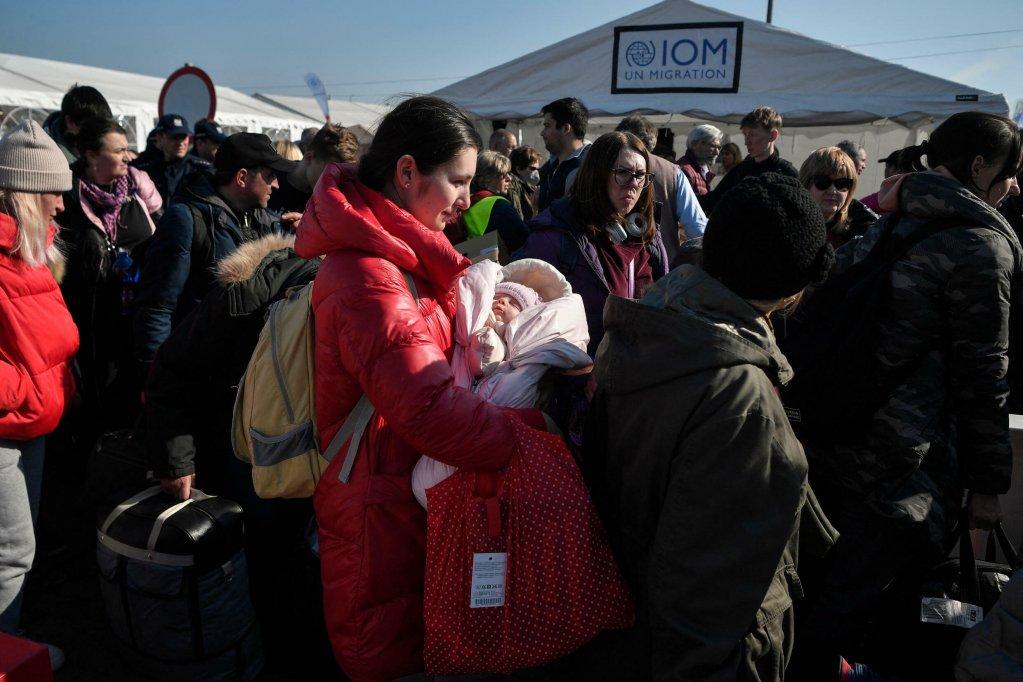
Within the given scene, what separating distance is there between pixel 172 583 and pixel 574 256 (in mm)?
1917

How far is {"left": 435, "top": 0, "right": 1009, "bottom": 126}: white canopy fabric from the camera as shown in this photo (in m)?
10.2

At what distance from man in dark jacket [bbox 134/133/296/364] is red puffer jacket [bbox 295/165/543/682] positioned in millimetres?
1659

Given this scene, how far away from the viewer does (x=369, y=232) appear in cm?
151

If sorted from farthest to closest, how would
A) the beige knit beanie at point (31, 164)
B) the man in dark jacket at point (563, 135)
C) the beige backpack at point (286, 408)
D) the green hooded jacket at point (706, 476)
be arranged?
the man in dark jacket at point (563, 135), the beige knit beanie at point (31, 164), the beige backpack at point (286, 408), the green hooded jacket at point (706, 476)

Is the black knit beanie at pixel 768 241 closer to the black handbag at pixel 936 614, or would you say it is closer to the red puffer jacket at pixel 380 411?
the red puffer jacket at pixel 380 411

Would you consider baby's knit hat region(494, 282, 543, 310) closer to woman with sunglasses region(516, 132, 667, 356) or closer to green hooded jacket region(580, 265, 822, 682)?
green hooded jacket region(580, 265, 822, 682)

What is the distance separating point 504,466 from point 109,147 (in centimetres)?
365

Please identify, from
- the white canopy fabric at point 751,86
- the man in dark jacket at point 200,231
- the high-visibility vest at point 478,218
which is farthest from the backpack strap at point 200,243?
the white canopy fabric at point 751,86

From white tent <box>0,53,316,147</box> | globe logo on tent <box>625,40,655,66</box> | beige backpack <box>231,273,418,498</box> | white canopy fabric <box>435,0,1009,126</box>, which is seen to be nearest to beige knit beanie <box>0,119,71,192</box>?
beige backpack <box>231,273,418,498</box>

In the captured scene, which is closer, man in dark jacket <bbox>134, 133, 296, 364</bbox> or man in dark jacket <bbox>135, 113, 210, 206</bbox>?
man in dark jacket <bbox>134, 133, 296, 364</bbox>

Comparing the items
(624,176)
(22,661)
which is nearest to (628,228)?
(624,176)

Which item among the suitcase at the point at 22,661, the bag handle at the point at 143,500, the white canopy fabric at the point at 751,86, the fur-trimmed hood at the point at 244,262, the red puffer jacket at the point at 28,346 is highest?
the white canopy fabric at the point at 751,86

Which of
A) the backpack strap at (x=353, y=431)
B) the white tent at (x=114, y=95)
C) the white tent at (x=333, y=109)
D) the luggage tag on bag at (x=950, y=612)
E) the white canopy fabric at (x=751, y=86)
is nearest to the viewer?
the backpack strap at (x=353, y=431)

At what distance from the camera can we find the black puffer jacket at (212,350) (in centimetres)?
216
